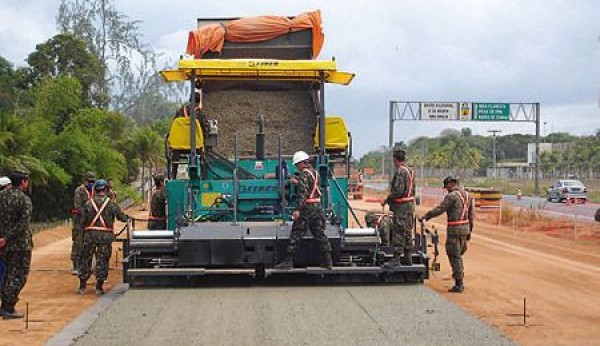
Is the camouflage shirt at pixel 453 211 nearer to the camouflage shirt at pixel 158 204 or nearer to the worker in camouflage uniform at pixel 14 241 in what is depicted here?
the camouflage shirt at pixel 158 204

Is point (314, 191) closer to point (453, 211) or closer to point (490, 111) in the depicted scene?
point (453, 211)

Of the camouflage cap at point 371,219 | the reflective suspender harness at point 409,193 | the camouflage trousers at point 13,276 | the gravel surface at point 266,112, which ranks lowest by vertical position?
the camouflage trousers at point 13,276

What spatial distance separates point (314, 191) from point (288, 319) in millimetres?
3050

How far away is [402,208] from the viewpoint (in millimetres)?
13258

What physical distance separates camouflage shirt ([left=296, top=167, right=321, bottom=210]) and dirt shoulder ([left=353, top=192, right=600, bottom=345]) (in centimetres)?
233

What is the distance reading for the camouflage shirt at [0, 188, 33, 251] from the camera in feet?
35.8

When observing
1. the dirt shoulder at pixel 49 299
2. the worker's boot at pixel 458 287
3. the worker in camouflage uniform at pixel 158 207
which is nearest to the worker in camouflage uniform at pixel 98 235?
the dirt shoulder at pixel 49 299

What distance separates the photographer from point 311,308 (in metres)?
10.7

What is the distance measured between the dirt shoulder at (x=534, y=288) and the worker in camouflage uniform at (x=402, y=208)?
86 centimetres

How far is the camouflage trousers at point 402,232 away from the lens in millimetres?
13039

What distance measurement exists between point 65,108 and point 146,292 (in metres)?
26.0

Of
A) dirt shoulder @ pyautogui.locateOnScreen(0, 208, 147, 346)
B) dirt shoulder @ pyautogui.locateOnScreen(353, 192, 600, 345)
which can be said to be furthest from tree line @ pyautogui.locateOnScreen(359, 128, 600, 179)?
dirt shoulder @ pyautogui.locateOnScreen(0, 208, 147, 346)

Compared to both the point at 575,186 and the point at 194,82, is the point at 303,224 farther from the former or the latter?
the point at 575,186

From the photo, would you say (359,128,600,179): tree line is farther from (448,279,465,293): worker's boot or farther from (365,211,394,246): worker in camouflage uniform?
(448,279,465,293): worker's boot
